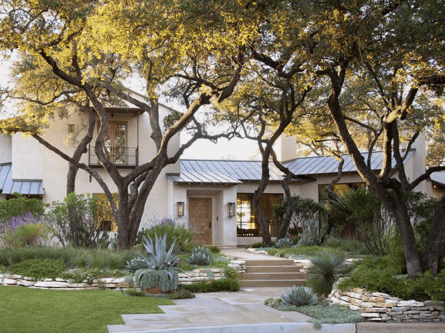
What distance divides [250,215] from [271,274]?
12.1 m

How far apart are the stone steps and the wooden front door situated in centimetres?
984

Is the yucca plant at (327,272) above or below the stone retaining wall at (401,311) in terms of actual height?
above

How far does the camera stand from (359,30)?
34.3 feet

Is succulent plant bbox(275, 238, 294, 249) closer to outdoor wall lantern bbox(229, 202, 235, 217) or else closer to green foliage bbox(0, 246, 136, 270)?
outdoor wall lantern bbox(229, 202, 235, 217)

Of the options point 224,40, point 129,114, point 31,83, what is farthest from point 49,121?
point 224,40

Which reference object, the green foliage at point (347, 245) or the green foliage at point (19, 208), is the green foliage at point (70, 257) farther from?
the green foliage at point (347, 245)

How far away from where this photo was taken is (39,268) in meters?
11.9

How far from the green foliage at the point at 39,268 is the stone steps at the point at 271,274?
15.0 ft

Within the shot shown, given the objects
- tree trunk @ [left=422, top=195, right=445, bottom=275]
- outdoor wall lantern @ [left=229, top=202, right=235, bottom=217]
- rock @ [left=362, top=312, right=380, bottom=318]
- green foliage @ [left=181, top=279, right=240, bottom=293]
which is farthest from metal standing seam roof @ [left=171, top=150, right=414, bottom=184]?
rock @ [left=362, top=312, right=380, bottom=318]

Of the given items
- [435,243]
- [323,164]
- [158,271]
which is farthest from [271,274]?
[323,164]

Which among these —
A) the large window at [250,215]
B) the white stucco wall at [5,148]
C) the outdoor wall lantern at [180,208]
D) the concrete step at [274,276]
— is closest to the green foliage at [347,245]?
the concrete step at [274,276]

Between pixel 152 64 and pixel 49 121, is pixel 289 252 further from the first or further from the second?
pixel 49 121

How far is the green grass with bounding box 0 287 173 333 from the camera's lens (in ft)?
25.0

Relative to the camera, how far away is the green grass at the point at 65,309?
7.62 metres
